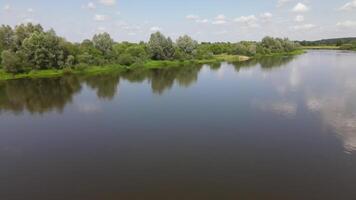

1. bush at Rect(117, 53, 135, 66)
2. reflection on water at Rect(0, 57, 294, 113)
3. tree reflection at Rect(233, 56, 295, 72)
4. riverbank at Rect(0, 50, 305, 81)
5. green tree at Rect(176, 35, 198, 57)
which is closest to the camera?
reflection on water at Rect(0, 57, 294, 113)

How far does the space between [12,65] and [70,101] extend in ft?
81.0

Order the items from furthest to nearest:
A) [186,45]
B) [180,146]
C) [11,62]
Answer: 1. [186,45]
2. [11,62]
3. [180,146]

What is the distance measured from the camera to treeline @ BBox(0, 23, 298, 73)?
172ft

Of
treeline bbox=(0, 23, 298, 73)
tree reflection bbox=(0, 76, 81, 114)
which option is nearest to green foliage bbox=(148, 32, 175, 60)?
treeline bbox=(0, 23, 298, 73)

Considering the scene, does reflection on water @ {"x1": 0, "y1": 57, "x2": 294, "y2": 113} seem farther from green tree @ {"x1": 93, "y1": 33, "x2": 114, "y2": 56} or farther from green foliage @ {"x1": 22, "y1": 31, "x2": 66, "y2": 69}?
green tree @ {"x1": 93, "y1": 33, "x2": 114, "y2": 56}

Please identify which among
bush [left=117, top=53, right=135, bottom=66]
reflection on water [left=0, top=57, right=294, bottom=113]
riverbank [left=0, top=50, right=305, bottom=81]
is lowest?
reflection on water [left=0, top=57, right=294, bottom=113]

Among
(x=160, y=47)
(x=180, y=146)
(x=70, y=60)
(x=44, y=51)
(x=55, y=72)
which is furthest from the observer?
(x=160, y=47)

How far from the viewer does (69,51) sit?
190 ft

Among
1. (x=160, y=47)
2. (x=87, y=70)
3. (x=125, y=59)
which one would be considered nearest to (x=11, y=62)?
(x=87, y=70)

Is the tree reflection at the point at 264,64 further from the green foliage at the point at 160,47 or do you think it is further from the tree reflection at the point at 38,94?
the tree reflection at the point at 38,94

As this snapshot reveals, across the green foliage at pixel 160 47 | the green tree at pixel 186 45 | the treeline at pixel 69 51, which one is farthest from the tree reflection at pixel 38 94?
the green tree at pixel 186 45

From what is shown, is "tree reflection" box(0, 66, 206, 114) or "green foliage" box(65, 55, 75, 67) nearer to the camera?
"tree reflection" box(0, 66, 206, 114)

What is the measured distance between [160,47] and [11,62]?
33.3m

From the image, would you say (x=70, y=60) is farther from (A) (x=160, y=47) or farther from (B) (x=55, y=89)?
(A) (x=160, y=47)
